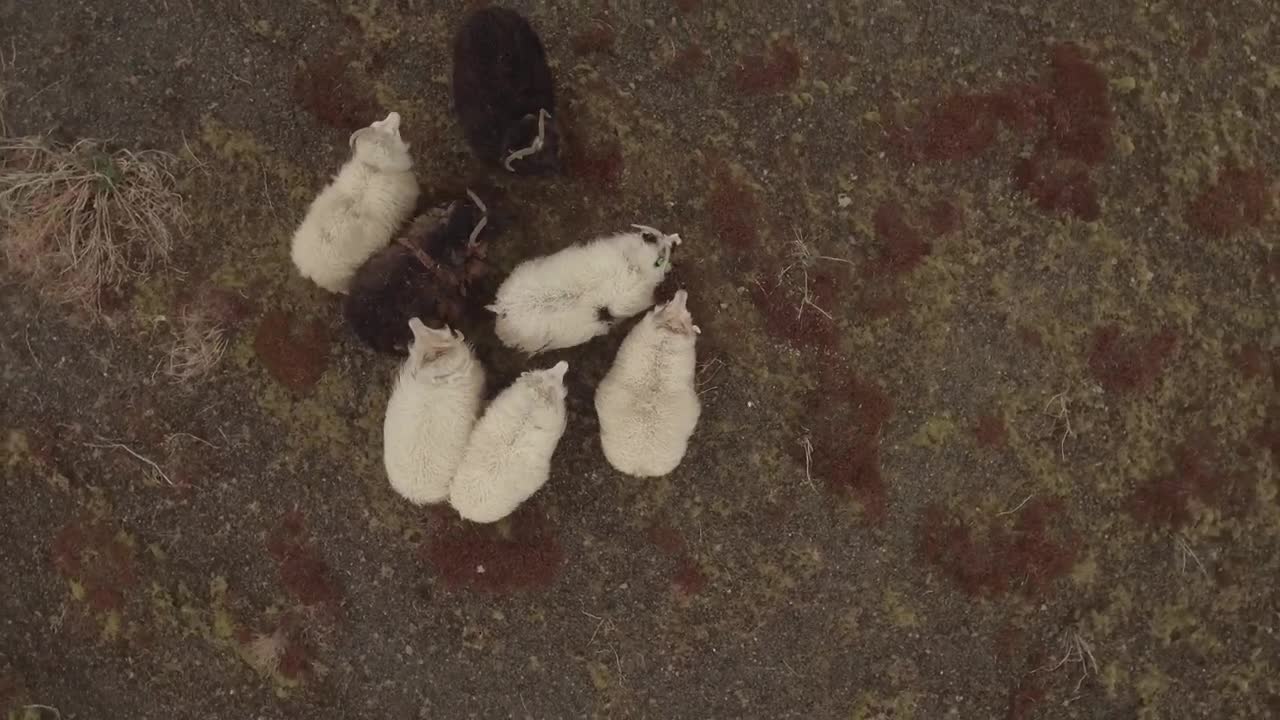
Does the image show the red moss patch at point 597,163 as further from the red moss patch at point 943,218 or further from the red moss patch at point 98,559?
the red moss patch at point 98,559

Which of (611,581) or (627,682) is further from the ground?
(611,581)

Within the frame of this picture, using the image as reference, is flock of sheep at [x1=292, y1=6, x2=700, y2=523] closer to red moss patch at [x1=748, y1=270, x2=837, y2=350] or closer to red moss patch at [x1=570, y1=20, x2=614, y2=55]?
red moss patch at [x1=570, y1=20, x2=614, y2=55]

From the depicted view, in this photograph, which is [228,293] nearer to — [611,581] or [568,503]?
[568,503]

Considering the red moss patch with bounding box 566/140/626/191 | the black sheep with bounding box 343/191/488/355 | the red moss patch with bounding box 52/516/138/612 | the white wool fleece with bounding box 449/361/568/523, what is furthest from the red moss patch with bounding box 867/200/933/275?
the red moss patch with bounding box 52/516/138/612

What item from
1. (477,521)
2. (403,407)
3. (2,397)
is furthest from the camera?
(2,397)

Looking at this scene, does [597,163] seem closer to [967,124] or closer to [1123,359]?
[967,124]

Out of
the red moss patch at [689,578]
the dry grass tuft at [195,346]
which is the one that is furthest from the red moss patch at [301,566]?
the red moss patch at [689,578]

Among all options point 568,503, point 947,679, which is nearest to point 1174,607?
point 947,679
